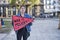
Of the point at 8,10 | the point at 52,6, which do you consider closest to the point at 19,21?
the point at 8,10

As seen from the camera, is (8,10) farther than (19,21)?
Yes

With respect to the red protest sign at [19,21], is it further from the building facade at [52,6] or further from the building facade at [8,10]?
the building facade at [52,6]

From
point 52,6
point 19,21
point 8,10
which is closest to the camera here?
point 19,21

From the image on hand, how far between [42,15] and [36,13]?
290cm

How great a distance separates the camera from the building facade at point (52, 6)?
222 feet

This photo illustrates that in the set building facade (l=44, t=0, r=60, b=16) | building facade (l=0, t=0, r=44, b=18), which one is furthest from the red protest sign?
building facade (l=44, t=0, r=60, b=16)

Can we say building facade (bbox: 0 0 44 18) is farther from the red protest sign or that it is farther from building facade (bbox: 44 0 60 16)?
the red protest sign

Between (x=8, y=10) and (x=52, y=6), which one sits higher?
(x=52, y=6)

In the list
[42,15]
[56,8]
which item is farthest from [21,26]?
[56,8]

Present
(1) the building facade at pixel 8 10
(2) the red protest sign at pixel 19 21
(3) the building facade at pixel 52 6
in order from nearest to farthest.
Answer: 1. (2) the red protest sign at pixel 19 21
2. (1) the building facade at pixel 8 10
3. (3) the building facade at pixel 52 6

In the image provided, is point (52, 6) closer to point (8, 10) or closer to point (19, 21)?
point (8, 10)

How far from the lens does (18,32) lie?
826cm

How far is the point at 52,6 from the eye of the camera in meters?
69.1

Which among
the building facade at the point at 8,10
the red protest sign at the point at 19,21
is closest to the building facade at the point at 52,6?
the building facade at the point at 8,10
